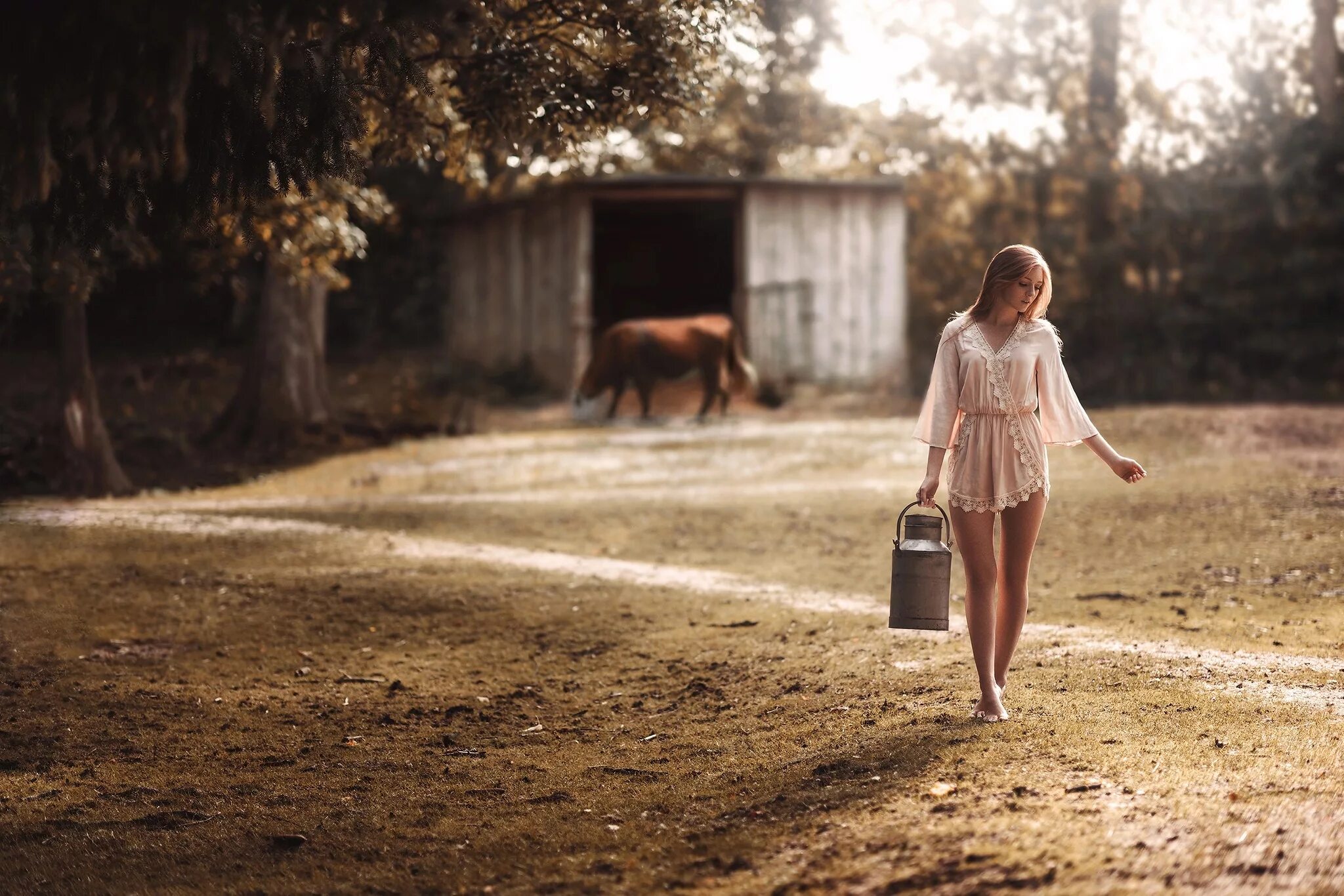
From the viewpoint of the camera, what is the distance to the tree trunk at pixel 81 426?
12531 millimetres

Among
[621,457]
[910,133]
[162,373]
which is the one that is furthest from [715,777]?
[910,133]

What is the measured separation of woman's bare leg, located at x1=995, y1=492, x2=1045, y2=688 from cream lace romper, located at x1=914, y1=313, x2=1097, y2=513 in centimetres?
6

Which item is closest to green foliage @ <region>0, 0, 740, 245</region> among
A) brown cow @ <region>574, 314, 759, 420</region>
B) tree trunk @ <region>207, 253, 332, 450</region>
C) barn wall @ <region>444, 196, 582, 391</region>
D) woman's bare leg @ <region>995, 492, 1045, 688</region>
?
woman's bare leg @ <region>995, 492, 1045, 688</region>

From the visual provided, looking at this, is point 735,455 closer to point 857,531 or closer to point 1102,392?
point 857,531

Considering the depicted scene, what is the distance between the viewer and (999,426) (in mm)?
5094

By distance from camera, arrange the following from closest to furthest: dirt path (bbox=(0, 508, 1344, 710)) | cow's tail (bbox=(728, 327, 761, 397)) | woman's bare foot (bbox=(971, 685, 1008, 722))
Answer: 1. woman's bare foot (bbox=(971, 685, 1008, 722))
2. dirt path (bbox=(0, 508, 1344, 710))
3. cow's tail (bbox=(728, 327, 761, 397))

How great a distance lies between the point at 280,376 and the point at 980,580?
45.4ft

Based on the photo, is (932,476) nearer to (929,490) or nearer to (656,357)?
(929,490)

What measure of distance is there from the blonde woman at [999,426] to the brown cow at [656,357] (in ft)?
46.4

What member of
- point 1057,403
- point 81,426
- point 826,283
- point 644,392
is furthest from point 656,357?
point 1057,403

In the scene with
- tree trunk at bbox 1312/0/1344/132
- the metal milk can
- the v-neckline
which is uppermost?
tree trunk at bbox 1312/0/1344/132

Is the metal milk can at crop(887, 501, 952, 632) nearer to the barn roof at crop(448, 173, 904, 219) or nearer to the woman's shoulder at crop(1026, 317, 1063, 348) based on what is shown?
the woman's shoulder at crop(1026, 317, 1063, 348)

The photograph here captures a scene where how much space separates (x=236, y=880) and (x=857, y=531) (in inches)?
278

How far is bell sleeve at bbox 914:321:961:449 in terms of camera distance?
5137 mm
